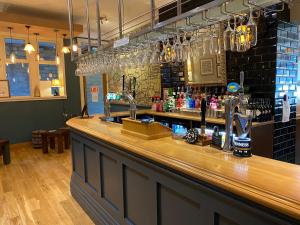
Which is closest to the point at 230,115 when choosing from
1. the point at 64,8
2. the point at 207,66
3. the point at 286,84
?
the point at 286,84

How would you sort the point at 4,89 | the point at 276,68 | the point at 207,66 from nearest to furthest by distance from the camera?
1. the point at 276,68
2. the point at 207,66
3. the point at 4,89

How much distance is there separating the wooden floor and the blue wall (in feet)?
3.60

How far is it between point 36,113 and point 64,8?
2.94 metres

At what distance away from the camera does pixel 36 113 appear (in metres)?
6.33

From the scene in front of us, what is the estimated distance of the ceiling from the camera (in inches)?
171

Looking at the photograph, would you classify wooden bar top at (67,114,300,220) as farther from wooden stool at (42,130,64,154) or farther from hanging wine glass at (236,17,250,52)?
wooden stool at (42,130,64,154)

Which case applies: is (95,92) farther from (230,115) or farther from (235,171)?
(235,171)

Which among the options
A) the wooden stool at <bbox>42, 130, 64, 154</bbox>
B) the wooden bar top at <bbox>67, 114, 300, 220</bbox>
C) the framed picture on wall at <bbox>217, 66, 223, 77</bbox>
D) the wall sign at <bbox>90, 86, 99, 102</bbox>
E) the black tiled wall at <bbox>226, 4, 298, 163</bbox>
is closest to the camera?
the wooden bar top at <bbox>67, 114, 300, 220</bbox>

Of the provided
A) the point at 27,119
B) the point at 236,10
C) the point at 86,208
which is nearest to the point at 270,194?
the point at 236,10

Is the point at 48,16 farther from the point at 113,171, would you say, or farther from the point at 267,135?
the point at 267,135

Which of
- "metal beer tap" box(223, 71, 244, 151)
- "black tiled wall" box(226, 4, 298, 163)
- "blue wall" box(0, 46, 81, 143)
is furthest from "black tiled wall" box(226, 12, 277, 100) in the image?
"blue wall" box(0, 46, 81, 143)

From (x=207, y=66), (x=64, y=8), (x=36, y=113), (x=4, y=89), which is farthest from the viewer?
(x=36, y=113)

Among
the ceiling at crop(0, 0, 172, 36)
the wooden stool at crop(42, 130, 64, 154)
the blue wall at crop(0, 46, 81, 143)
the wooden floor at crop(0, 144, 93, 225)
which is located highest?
the ceiling at crop(0, 0, 172, 36)

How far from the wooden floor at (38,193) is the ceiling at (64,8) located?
118 inches
